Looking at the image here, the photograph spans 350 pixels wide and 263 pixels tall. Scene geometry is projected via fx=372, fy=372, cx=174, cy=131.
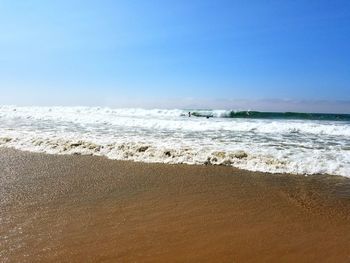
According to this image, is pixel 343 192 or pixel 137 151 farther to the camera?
pixel 137 151

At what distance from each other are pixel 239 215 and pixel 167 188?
1.70 meters

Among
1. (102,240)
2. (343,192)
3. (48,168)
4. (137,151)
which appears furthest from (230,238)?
(137,151)

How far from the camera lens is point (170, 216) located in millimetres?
4984

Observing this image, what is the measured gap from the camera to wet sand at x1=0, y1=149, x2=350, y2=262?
12.8 ft

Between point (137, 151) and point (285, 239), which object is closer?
point (285, 239)

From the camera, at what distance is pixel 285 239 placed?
426 cm

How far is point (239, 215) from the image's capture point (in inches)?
200

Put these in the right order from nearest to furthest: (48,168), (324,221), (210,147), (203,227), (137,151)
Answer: (203,227), (324,221), (48,168), (137,151), (210,147)

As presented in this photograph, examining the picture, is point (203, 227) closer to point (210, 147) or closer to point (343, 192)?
point (343, 192)

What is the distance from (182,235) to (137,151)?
5.60 meters

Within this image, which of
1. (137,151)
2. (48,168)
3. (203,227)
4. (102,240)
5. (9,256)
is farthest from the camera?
(137,151)

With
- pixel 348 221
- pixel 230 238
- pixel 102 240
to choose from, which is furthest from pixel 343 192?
pixel 102 240

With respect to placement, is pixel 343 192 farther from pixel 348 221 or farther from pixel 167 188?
pixel 167 188

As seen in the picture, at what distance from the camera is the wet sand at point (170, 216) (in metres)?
3.89
